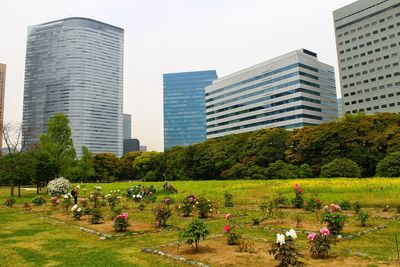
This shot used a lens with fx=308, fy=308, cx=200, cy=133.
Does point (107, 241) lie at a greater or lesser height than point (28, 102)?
lesser

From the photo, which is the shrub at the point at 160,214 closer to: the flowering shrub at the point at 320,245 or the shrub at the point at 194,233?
the shrub at the point at 194,233

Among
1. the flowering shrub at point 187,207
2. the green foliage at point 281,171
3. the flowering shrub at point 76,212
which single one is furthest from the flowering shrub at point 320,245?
the green foliage at point 281,171

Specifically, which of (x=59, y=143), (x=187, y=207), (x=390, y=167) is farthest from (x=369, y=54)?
(x=187, y=207)

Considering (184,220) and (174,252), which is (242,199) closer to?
(184,220)

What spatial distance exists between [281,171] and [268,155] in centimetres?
1053

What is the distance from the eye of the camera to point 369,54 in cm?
10375

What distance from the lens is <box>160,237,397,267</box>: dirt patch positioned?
7.52m

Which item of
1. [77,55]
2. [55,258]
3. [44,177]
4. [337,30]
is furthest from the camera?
[77,55]

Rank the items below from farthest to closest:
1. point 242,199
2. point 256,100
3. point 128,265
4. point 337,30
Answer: point 337,30
point 256,100
point 242,199
point 128,265

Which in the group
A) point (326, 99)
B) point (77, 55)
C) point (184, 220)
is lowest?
point (184, 220)

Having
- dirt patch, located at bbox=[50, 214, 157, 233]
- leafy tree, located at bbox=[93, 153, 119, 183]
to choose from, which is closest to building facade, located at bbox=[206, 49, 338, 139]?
leafy tree, located at bbox=[93, 153, 119, 183]

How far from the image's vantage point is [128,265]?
7.86 meters

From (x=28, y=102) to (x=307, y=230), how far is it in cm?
19937

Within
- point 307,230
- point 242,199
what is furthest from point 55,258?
point 242,199
